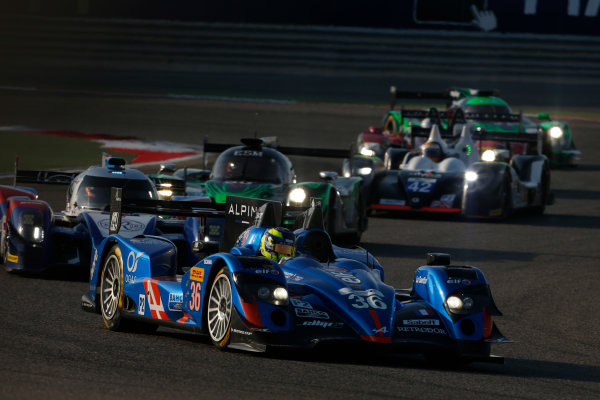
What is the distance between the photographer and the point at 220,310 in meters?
8.81

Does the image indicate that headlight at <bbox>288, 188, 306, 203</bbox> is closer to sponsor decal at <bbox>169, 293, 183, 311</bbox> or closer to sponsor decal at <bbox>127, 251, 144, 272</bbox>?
sponsor decal at <bbox>127, 251, 144, 272</bbox>

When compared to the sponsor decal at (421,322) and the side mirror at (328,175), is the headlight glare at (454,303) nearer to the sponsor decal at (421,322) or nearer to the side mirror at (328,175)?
the sponsor decal at (421,322)

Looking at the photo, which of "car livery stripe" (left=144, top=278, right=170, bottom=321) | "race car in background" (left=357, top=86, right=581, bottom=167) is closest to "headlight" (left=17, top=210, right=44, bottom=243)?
"car livery stripe" (left=144, top=278, right=170, bottom=321)

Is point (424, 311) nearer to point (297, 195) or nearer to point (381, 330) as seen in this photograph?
point (381, 330)

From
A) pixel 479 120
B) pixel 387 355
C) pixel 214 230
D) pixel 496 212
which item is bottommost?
pixel 496 212

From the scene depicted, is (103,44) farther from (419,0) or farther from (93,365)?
(93,365)

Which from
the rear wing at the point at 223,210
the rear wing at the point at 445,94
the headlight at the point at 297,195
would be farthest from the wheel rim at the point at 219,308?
the rear wing at the point at 445,94

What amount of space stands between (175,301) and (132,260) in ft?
2.79

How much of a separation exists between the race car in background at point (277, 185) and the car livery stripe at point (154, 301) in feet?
21.5

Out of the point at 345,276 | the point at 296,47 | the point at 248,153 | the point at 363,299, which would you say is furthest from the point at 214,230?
the point at 296,47

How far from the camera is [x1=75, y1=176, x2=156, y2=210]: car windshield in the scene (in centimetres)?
1443

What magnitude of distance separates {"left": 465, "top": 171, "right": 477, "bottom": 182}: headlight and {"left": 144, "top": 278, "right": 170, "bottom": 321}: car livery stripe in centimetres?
1137

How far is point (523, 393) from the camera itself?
788cm

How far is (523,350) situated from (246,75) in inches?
1510
